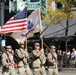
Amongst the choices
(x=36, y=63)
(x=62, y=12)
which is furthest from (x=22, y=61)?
(x=62, y=12)

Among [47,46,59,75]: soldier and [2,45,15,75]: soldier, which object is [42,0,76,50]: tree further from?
[2,45,15,75]: soldier

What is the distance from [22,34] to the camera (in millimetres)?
16828

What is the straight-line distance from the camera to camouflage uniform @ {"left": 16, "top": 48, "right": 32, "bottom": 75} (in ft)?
49.8

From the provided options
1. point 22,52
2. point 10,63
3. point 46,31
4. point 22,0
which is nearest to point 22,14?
point 22,52

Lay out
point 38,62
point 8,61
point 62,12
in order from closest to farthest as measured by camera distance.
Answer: point 8,61 → point 38,62 → point 62,12

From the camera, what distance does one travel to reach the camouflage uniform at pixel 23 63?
49.8ft

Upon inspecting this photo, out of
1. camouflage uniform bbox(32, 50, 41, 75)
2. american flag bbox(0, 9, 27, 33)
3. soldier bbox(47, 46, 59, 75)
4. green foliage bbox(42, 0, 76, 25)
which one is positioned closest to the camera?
camouflage uniform bbox(32, 50, 41, 75)

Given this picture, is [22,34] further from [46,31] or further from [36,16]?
[46,31]

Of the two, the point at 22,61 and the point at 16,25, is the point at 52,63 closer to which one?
the point at 22,61

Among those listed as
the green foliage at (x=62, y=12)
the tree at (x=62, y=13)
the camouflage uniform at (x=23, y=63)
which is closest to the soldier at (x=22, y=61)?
the camouflage uniform at (x=23, y=63)

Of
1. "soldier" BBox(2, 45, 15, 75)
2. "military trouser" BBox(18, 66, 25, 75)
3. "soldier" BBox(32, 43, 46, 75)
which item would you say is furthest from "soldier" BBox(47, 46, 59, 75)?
"soldier" BBox(2, 45, 15, 75)

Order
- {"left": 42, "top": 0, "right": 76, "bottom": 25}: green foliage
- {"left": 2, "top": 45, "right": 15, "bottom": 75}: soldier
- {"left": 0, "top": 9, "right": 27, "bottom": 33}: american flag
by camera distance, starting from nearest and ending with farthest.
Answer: {"left": 2, "top": 45, "right": 15, "bottom": 75}: soldier → {"left": 0, "top": 9, "right": 27, "bottom": 33}: american flag → {"left": 42, "top": 0, "right": 76, "bottom": 25}: green foliage

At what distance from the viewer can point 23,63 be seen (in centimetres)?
1537

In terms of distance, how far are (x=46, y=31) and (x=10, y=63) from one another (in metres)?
16.7
